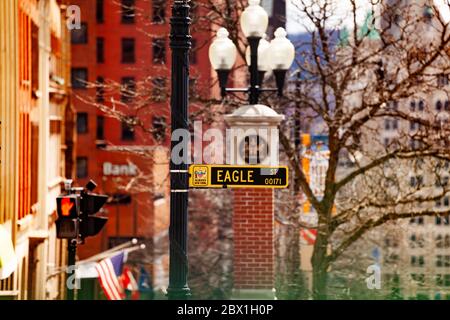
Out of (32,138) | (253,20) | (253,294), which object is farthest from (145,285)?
(253,20)

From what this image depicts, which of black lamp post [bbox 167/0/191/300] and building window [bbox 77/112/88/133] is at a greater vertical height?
building window [bbox 77/112/88/133]

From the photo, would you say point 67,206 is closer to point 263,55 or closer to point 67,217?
point 67,217

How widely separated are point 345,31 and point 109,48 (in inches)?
1810

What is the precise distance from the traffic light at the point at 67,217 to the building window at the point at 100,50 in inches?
2231

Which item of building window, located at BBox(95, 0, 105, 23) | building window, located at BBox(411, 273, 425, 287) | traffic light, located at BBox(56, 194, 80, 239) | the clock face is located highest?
building window, located at BBox(95, 0, 105, 23)

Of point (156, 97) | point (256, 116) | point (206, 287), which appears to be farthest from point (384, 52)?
point (206, 287)

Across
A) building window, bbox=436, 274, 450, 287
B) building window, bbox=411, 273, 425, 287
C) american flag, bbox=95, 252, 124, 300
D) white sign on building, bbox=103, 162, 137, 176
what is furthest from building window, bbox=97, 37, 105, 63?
building window, bbox=436, 274, 450, 287

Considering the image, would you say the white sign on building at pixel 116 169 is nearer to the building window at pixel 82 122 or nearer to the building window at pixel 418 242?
the building window at pixel 82 122

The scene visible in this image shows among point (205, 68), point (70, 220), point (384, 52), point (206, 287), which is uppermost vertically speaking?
point (205, 68)

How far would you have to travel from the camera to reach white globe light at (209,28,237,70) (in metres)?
15.9

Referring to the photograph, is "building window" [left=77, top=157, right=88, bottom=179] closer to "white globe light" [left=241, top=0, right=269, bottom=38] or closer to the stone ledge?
"white globe light" [left=241, top=0, right=269, bottom=38]

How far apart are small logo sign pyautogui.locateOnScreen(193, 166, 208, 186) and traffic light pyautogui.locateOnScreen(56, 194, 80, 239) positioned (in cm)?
261
